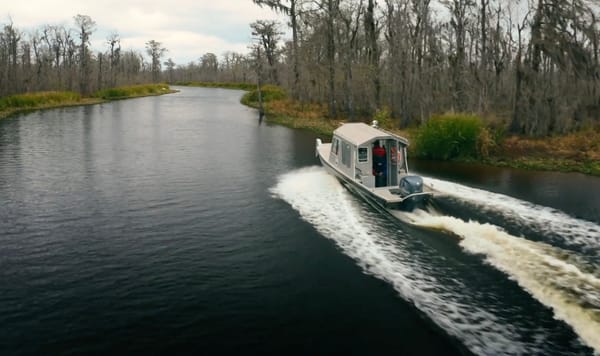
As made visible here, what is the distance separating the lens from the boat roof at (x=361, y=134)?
2192 centimetres

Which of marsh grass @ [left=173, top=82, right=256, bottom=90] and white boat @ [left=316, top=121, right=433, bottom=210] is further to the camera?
marsh grass @ [left=173, top=82, right=256, bottom=90]

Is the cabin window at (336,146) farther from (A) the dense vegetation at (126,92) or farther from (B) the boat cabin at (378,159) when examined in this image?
(A) the dense vegetation at (126,92)

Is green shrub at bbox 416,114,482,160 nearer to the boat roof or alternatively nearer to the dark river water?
the dark river water

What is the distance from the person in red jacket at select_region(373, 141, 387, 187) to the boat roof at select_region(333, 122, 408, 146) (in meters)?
0.49

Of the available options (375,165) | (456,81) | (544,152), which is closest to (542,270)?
(375,165)

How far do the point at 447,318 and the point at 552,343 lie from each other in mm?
2223

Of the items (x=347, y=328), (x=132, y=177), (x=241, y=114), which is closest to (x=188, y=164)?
(x=132, y=177)

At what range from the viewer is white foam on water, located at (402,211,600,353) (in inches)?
444

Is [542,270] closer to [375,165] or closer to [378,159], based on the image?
[378,159]

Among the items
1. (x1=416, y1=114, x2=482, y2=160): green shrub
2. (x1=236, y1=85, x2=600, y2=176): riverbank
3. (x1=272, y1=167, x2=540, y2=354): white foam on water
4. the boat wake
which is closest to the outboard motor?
the boat wake

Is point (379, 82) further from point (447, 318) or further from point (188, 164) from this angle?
point (447, 318)

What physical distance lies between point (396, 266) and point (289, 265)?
3227 millimetres

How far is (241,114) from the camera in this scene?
63.1 m

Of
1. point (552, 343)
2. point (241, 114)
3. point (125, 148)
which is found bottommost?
point (552, 343)
